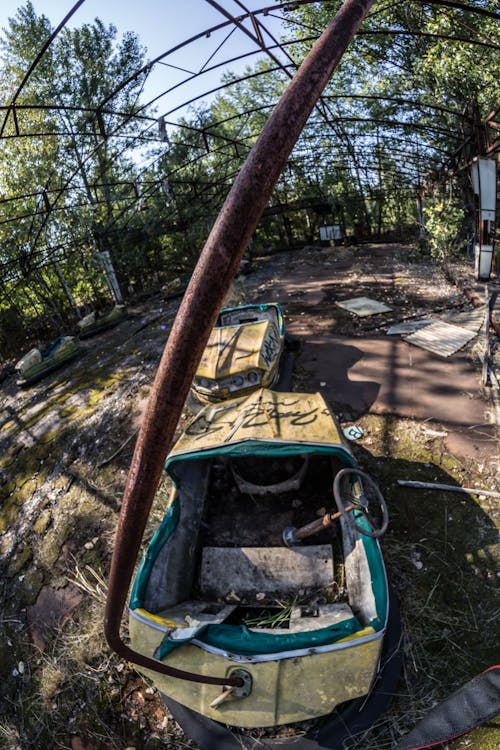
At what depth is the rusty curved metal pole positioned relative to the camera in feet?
2.68

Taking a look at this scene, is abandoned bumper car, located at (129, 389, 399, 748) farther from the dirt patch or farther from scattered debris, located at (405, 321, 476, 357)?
scattered debris, located at (405, 321, 476, 357)

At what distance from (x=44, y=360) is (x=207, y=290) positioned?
1168 centimetres

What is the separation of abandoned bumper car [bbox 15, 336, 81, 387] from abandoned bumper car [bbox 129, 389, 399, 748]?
7821mm

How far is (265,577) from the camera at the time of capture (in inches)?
152

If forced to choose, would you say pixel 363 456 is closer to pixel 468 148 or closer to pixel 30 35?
pixel 468 148

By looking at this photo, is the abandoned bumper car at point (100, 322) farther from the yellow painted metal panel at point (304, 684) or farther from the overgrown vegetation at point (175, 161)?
the yellow painted metal panel at point (304, 684)

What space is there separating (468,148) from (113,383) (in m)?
11.0

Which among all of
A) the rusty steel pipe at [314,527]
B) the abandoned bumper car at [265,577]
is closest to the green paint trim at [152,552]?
the abandoned bumper car at [265,577]

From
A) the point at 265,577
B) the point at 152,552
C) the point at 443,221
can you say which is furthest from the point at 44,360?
the point at 443,221

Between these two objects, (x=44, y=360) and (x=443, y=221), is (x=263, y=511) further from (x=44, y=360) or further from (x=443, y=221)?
(x=443, y=221)

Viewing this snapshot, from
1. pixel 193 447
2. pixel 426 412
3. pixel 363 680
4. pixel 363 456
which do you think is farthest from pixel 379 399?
pixel 363 680

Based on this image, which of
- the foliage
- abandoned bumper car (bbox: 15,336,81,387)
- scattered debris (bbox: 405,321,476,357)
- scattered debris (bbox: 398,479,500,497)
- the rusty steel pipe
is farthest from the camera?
the foliage

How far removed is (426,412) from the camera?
5.95 meters

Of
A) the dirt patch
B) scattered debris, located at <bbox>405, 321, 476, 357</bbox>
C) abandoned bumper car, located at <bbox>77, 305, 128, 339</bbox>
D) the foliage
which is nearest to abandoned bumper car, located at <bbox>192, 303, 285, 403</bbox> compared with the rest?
the dirt patch
